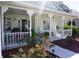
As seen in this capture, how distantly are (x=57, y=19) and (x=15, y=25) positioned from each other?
652cm

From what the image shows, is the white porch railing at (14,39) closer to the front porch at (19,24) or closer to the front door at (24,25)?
the front porch at (19,24)

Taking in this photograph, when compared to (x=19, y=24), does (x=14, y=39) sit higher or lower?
lower

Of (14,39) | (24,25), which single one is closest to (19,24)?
(24,25)

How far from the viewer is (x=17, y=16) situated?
1182 centimetres

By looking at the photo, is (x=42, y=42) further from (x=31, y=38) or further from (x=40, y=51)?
(x=40, y=51)

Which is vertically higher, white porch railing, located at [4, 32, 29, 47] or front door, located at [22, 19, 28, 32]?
front door, located at [22, 19, 28, 32]

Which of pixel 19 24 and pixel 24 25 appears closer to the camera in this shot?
pixel 19 24

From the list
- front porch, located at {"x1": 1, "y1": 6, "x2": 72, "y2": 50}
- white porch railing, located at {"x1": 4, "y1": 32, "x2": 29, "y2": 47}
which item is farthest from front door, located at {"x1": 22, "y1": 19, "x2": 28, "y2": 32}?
white porch railing, located at {"x1": 4, "y1": 32, "x2": 29, "y2": 47}

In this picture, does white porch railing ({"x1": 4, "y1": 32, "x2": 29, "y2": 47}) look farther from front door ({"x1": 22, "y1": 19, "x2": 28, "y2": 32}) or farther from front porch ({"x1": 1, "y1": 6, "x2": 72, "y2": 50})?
front door ({"x1": 22, "y1": 19, "x2": 28, "y2": 32})

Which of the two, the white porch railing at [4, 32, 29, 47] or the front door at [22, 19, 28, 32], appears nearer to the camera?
the white porch railing at [4, 32, 29, 47]

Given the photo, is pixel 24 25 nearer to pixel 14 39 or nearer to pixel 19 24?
pixel 19 24

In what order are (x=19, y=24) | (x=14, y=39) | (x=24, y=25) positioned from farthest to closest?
(x=24, y=25) < (x=19, y=24) < (x=14, y=39)

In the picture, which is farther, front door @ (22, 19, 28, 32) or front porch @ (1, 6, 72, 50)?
front door @ (22, 19, 28, 32)

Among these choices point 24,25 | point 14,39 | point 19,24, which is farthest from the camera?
point 24,25
